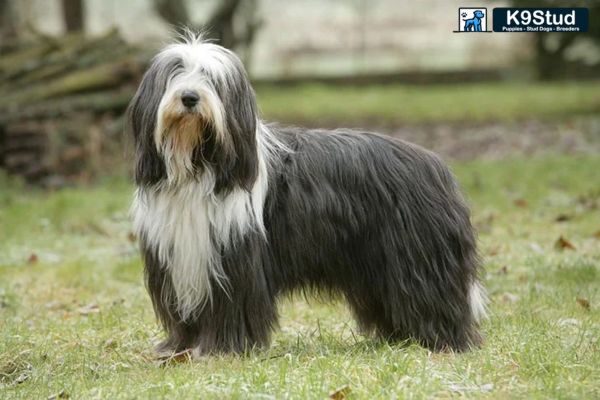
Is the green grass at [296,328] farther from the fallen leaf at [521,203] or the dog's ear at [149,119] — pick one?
Result: the dog's ear at [149,119]

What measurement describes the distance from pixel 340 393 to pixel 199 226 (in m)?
1.24

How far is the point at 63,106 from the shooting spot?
42.5 ft

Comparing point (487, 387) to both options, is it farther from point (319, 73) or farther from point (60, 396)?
point (319, 73)

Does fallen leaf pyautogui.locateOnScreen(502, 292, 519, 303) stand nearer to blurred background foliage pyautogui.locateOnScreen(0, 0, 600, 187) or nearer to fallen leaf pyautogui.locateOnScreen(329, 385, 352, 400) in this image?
fallen leaf pyautogui.locateOnScreen(329, 385, 352, 400)

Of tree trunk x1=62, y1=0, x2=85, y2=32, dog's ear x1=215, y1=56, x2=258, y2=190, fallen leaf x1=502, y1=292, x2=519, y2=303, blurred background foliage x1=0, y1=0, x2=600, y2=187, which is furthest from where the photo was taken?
tree trunk x1=62, y1=0, x2=85, y2=32

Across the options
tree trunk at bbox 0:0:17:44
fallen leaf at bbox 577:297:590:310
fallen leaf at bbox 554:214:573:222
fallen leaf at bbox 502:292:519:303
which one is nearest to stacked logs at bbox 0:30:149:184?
tree trunk at bbox 0:0:17:44

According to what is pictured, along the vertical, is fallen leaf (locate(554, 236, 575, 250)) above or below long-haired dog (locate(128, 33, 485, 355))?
below

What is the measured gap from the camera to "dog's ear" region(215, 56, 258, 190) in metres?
4.98

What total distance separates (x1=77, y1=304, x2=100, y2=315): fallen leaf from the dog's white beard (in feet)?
5.96

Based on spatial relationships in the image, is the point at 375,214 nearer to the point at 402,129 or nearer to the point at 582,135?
the point at 582,135

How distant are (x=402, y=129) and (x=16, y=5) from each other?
24.0ft

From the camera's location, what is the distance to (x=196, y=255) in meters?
5.08

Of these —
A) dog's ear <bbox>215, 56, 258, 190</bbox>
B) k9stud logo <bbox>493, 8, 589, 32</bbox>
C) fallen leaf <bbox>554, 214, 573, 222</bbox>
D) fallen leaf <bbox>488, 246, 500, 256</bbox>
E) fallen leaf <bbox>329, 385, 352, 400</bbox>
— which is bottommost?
fallen leaf <bbox>554, 214, 573, 222</bbox>

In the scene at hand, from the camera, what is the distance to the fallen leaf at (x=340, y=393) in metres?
4.29
